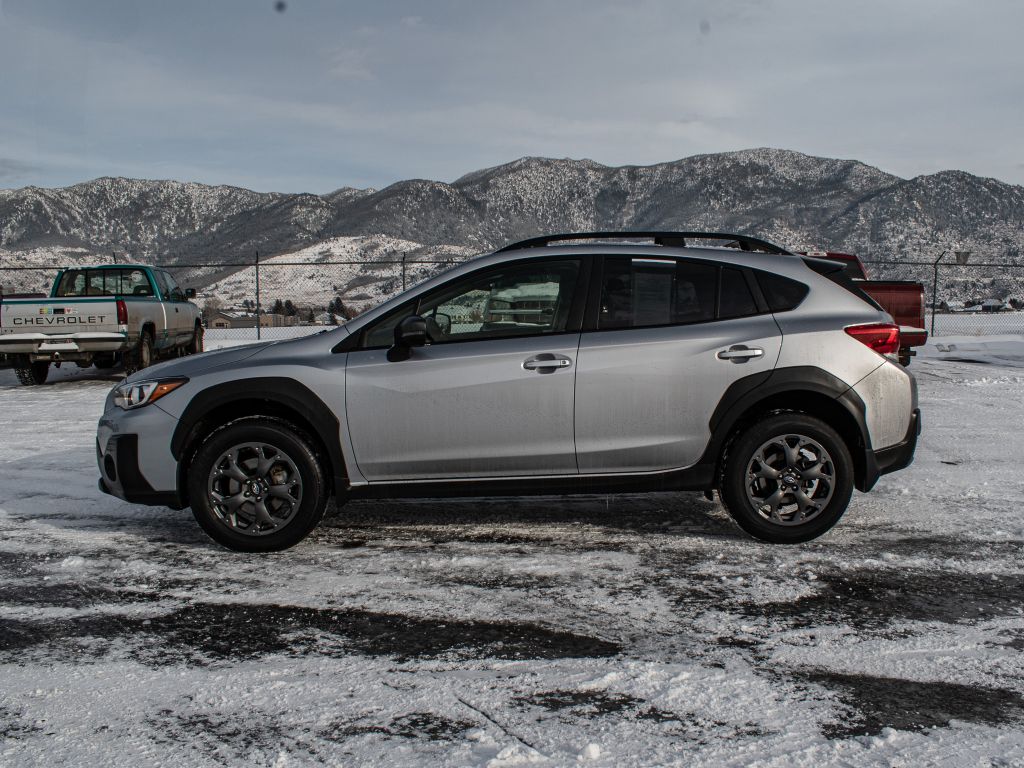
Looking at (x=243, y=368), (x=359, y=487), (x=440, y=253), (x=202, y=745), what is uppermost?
(x=440, y=253)

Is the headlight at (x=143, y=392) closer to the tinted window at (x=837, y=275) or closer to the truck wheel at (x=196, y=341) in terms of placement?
the tinted window at (x=837, y=275)

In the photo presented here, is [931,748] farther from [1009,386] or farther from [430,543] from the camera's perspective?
[1009,386]

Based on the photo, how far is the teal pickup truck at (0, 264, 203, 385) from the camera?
13.2 metres

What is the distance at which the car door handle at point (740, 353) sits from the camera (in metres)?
4.91

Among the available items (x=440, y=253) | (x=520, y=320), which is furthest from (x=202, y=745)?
(x=440, y=253)

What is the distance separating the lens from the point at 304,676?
10.8 feet

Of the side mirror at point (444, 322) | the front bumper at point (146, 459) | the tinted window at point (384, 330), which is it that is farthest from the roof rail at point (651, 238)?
the front bumper at point (146, 459)

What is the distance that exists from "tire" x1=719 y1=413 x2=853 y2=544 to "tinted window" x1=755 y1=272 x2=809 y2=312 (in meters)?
0.65

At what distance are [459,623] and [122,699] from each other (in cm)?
137

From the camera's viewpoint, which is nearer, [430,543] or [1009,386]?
[430,543]

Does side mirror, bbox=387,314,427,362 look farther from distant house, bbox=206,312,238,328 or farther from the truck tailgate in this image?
distant house, bbox=206,312,238,328

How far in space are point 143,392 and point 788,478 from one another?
3755 mm

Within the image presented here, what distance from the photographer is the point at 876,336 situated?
4.99 m

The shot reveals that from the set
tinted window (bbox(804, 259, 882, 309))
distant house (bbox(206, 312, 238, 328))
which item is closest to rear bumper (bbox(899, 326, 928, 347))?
tinted window (bbox(804, 259, 882, 309))
